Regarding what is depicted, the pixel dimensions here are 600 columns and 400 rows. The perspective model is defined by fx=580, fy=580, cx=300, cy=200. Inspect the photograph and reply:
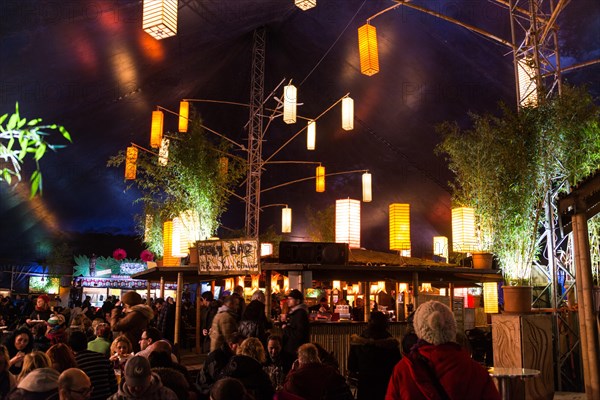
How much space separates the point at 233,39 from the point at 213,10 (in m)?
4.66

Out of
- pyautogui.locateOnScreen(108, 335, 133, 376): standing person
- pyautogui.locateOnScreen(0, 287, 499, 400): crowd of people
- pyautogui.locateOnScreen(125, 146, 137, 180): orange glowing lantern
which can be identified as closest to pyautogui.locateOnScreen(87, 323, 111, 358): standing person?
pyautogui.locateOnScreen(0, 287, 499, 400): crowd of people

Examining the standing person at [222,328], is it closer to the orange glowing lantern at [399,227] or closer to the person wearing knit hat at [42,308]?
the person wearing knit hat at [42,308]

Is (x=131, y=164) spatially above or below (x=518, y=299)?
above

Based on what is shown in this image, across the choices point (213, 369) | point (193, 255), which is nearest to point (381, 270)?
point (193, 255)

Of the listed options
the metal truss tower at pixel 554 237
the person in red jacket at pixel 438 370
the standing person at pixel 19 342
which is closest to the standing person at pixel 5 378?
the standing person at pixel 19 342

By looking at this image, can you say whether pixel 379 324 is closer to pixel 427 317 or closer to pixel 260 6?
pixel 427 317

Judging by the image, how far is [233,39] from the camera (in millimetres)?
17359

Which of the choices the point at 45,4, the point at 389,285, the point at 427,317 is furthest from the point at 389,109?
the point at 427,317

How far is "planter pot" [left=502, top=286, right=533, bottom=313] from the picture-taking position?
26.2ft

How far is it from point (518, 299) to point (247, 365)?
16.5 feet

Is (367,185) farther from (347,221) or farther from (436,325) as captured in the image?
(436,325)

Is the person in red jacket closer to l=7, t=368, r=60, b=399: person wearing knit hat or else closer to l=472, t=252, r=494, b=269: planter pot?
l=7, t=368, r=60, b=399: person wearing knit hat

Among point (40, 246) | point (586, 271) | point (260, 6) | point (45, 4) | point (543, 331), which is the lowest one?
point (543, 331)

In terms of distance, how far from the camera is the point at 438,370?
2.62 m
